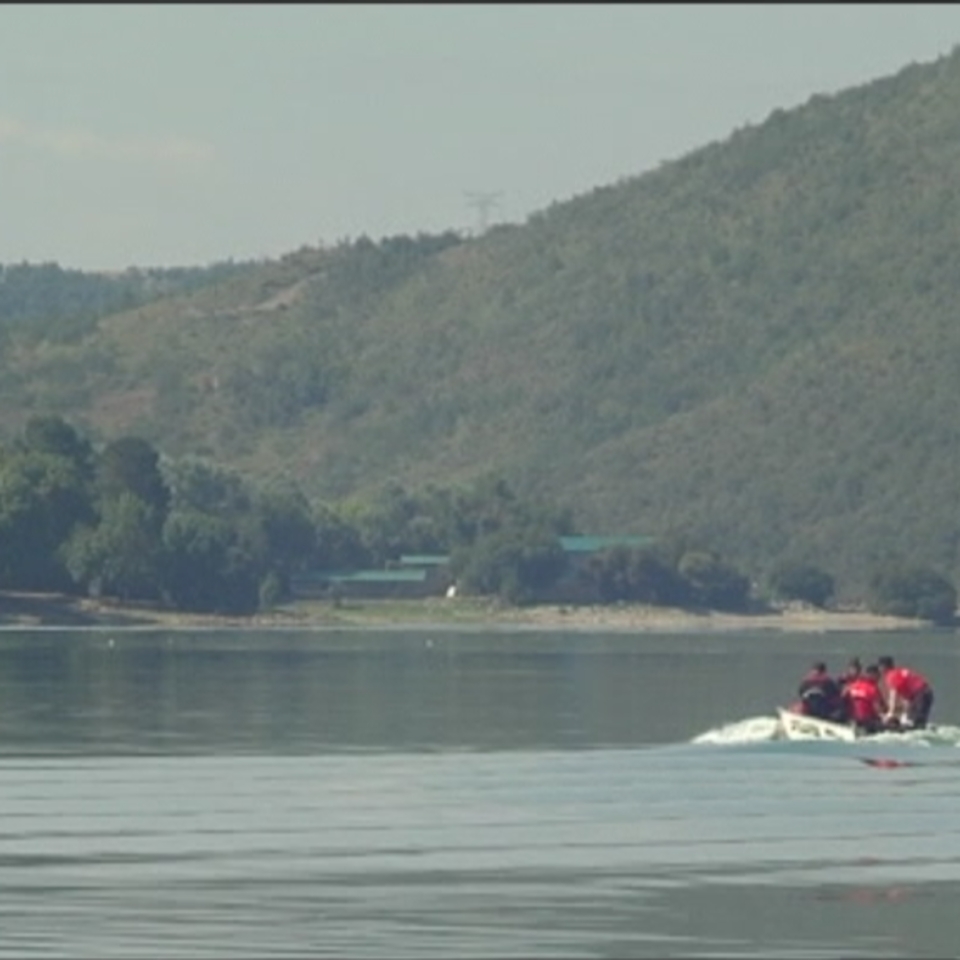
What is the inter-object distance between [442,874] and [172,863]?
260 cm

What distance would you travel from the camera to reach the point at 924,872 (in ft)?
135

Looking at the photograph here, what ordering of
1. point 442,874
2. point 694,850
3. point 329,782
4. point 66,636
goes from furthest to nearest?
1. point 66,636
2. point 329,782
3. point 694,850
4. point 442,874

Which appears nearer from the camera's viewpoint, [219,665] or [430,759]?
[430,759]

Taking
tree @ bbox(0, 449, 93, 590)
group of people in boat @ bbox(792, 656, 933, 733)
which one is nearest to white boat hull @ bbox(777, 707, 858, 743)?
group of people in boat @ bbox(792, 656, 933, 733)

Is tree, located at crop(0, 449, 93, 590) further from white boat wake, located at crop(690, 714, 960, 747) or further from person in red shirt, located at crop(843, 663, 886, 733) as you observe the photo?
person in red shirt, located at crop(843, 663, 886, 733)

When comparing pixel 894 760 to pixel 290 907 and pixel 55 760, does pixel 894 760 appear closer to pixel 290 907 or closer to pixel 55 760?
pixel 55 760

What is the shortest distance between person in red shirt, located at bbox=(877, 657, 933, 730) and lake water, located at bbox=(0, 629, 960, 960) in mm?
539

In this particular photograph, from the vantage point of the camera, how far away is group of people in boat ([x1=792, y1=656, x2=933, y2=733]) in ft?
208

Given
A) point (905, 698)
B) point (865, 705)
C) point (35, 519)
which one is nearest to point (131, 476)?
point (35, 519)

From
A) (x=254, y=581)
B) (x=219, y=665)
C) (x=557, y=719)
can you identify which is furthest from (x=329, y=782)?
(x=254, y=581)

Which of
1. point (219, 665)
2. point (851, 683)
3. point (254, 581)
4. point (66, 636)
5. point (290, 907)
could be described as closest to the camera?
point (290, 907)

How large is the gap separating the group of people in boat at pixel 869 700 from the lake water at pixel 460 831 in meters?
0.65

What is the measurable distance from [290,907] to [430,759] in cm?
2152

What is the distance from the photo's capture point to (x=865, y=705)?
63.4 meters
